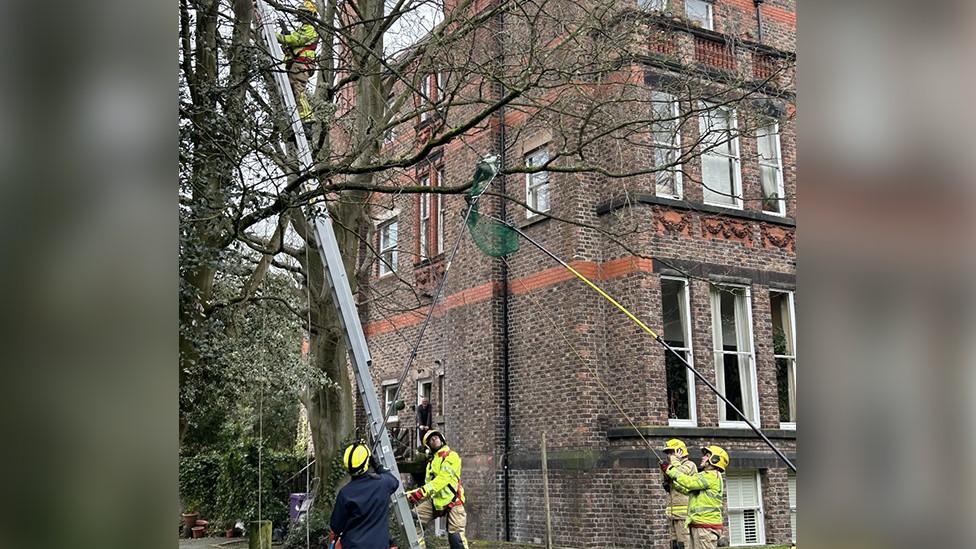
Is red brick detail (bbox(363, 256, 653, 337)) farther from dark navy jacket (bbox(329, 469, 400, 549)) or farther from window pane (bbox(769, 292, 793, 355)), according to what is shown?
dark navy jacket (bbox(329, 469, 400, 549))

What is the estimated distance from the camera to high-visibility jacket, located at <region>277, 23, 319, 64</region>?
10.2 m

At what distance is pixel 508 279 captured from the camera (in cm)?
1784

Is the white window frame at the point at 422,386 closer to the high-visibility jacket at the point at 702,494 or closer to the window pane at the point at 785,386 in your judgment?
the window pane at the point at 785,386

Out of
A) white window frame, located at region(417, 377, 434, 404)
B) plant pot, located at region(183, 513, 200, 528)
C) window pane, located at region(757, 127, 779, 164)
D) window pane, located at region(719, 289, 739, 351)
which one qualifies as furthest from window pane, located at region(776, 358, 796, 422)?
plant pot, located at region(183, 513, 200, 528)

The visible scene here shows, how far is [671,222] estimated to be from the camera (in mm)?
15820

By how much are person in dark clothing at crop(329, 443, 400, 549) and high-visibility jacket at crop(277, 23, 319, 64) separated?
469 centimetres

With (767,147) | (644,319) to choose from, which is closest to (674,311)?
(644,319)

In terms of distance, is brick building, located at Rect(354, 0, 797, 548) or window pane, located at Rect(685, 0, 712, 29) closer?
brick building, located at Rect(354, 0, 797, 548)

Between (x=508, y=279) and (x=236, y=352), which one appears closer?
(x=236, y=352)

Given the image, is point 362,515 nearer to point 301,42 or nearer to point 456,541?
point 456,541
